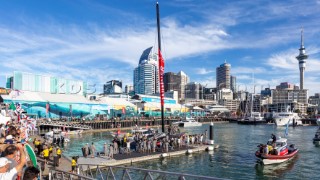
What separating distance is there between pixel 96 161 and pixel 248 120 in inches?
4771

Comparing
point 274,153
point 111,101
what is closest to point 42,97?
point 111,101

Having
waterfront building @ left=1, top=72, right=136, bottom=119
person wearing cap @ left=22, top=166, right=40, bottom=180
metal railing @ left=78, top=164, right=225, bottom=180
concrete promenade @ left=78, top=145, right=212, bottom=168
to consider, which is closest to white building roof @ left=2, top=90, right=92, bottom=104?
waterfront building @ left=1, top=72, right=136, bottom=119

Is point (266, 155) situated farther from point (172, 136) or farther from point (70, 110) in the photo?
point (70, 110)

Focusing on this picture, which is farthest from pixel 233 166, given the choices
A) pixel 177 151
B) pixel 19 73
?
pixel 19 73

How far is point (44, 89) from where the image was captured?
122 metres

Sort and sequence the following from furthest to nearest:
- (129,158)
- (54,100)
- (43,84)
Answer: (43,84) → (54,100) → (129,158)

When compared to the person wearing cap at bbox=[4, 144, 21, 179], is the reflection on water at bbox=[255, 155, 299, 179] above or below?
below

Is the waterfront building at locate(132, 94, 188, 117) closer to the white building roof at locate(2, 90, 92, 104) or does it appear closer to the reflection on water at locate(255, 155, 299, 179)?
the white building roof at locate(2, 90, 92, 104)

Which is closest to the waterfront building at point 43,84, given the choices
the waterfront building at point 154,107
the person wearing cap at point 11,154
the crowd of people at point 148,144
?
the waterfront building at point 154,107

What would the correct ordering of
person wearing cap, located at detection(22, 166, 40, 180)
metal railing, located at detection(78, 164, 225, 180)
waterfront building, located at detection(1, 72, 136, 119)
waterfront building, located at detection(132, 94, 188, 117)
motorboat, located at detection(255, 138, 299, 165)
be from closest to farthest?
person wearing cap, located at detection(22, 166, 40, 180)
metal railing, located at detection(78, 164, 225, 180)
motorboat, located at detection(255, 138, 299, 165)
waterfront building, located at detection(1, 72, 136, 119)
waterfront building, located at detection(132, 94, 188, 117)

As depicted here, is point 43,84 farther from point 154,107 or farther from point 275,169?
point 275,169

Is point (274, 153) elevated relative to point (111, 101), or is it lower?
lower

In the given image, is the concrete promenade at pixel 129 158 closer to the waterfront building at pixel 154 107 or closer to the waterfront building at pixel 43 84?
the waterfront building at pixel 43 84

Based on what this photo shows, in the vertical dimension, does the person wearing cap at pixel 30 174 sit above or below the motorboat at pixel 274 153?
above
